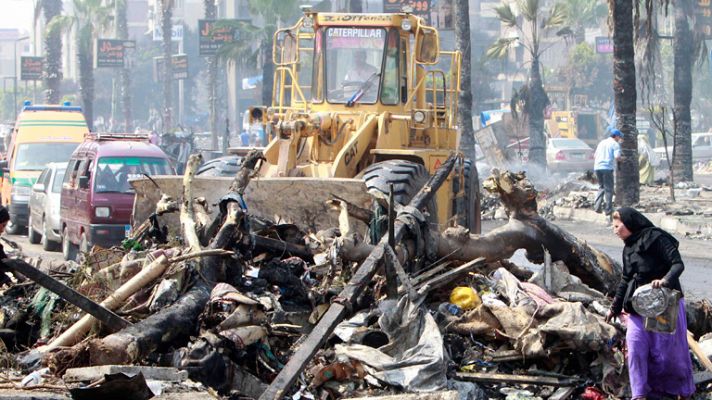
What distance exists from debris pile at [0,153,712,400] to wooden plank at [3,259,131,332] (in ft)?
0.05

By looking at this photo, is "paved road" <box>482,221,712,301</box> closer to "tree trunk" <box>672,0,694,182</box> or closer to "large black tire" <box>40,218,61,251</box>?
"tree trunk" <box>672,0,694,182</box>

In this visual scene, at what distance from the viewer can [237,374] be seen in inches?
312

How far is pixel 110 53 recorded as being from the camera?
63688 mm

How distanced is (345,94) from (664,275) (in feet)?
23.1

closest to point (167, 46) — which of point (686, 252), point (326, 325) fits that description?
point (686, 252)

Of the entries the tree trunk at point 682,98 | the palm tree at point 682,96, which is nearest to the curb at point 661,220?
the palm tree at point 682,96

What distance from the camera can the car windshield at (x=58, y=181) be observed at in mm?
18966

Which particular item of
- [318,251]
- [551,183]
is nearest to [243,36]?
[551,183]

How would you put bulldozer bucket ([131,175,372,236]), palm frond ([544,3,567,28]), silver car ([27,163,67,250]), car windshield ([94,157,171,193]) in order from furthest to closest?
1. palm frond ([544,3,567,28])
2. silver car ([27,163,67,250])
3. car windshield ([94,157,171,193])
4. bulldozer bucket ([131,175,372,236])

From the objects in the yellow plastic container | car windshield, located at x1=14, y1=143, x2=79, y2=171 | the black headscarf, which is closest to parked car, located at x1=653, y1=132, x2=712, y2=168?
car windshield, located at x1=14, y1=143, x2=79, y2=171

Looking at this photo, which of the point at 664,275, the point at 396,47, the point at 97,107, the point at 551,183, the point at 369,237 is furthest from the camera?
the point at 97,107

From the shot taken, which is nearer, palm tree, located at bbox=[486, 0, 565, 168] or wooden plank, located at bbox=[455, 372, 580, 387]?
wooden plank, located at bbox=[455, 372, 580, 387]

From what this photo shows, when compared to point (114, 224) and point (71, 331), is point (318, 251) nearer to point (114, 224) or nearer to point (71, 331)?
point (71, 331)

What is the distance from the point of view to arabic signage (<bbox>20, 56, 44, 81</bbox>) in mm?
62438
